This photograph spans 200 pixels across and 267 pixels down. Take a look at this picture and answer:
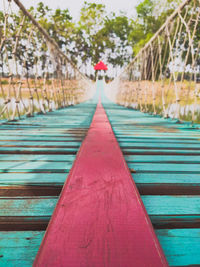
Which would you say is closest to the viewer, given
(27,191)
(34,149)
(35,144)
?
(27,191)

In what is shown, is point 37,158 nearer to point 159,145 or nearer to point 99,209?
point 99,209

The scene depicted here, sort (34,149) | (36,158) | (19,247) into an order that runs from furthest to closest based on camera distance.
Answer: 1. (34,149)
2. (36,158)
3. (19,247)

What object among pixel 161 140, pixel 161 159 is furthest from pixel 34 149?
pixel 161 140

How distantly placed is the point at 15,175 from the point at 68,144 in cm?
72

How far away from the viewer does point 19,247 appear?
53cm

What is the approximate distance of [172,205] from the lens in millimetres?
738

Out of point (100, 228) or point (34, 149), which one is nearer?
point (100, 228)

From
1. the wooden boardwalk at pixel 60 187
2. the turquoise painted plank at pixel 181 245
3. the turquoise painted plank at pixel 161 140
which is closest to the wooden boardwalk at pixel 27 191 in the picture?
the wooden boardwalk at pixel 60 187

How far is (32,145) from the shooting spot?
1577 millimetres

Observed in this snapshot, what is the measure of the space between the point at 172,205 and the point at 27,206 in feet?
1.87

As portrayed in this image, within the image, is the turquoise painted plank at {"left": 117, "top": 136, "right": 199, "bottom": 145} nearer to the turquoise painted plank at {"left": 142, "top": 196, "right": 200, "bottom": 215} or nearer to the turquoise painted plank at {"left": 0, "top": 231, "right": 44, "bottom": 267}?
the turquoise painted plank at {"left": 142, "top": 196, "right": 200, "bottom": 215}

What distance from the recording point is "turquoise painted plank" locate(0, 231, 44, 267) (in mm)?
482

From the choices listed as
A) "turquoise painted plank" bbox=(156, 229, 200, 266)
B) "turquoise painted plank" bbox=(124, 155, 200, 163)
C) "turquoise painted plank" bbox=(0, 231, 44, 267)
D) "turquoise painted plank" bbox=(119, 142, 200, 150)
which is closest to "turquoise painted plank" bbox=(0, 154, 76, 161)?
"turquoise painted plank" bbox=(124, 155, 200, 163)

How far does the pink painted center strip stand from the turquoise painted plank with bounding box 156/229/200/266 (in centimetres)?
7
